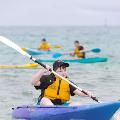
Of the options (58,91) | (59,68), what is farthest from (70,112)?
(59,68)

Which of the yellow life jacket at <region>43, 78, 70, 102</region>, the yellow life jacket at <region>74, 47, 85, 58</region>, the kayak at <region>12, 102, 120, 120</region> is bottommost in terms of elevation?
the kayak at <region>12, 102, 120, 120</region>

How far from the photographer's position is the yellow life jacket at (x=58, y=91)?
12.0 m

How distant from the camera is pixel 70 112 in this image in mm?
11125

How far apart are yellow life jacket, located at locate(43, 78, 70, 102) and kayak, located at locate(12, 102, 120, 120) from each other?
528mm

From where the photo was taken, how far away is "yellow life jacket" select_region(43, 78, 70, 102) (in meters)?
12.0

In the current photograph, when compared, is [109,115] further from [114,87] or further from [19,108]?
[114,87]

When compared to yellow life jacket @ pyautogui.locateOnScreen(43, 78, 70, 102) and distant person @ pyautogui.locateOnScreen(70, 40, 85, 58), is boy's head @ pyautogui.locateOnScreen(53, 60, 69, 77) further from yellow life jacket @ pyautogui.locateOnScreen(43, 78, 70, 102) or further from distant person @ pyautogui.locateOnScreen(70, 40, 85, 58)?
distant person @ pyautogui.locateOnScreen(70, 40, 85, 58)

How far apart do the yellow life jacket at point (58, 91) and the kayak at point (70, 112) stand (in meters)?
0.53

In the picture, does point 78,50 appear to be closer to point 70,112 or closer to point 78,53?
point 78,53

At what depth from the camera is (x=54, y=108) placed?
1129 cm

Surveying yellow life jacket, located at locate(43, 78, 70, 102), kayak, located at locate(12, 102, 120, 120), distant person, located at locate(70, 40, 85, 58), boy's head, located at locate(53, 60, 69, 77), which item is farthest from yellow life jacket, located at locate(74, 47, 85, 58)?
kayak, located at locate(12, 102, 120, 120)

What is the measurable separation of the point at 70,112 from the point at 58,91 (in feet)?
3.20

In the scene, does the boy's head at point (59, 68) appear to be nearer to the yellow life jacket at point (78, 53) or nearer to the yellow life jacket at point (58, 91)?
the yellow life jacket at point (58, 91)

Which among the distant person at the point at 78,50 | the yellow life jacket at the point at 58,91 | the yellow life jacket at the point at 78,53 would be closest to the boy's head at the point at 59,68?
the yellow life jacket at the point at 58,91
